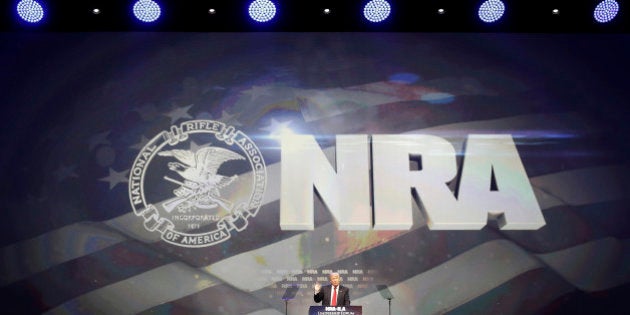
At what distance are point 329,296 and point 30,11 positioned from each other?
4.02 meters

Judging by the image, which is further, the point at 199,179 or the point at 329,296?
the point at 199,179

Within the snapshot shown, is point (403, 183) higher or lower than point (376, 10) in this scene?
lower

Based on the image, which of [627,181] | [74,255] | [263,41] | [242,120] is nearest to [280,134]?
[242,120]

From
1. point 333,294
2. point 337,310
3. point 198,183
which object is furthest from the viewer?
point 198,183

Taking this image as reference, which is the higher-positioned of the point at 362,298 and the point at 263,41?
the point at 263,41

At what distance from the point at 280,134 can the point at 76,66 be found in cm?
218

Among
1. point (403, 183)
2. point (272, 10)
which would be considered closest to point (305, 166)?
point (403, 183)

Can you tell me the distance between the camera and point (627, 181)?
6590mm

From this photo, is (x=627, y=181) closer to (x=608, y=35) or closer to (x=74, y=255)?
(x=608, y=35)

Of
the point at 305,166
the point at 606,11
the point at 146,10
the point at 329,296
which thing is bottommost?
the point at 329,296

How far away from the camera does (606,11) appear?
258 inches

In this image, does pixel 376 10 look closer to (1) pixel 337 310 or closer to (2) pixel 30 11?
→ (1) pixel 337 310

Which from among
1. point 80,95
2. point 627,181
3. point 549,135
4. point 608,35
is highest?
point 608,35

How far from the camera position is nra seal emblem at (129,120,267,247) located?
21.3 ft
